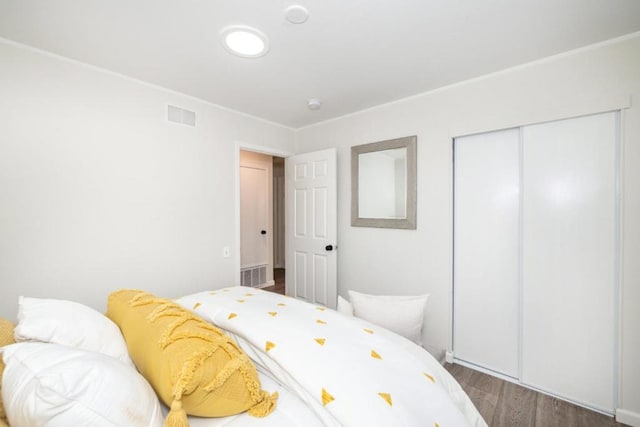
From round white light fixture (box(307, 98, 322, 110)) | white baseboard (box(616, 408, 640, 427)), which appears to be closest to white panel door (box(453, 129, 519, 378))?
white baseboard (box(616, 408, 640, 427))

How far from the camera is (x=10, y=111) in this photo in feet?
5.79

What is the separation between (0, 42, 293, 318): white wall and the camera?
70.6 inches

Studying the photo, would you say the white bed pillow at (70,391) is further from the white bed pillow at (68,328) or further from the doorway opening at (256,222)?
the doorway opening at (256,222)

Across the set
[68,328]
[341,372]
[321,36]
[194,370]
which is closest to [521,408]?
[341,372]

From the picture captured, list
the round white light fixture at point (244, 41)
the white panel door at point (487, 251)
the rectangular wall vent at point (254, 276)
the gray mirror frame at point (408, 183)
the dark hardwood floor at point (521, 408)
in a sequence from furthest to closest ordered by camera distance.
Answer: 1. the rectangular wall vent at point (254, 276)
2. the gray mirror frame at point (408, 183)
3. the white panel door at point (487, 251)
4. the dark hardwood floor at point (521, 408)
5. the round white light fixture at point (244, 41)

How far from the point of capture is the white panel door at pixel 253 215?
15.0ft

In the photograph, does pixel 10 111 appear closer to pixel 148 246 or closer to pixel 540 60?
pixel 148 246

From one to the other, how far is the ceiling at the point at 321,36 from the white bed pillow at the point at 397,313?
1.69 metres

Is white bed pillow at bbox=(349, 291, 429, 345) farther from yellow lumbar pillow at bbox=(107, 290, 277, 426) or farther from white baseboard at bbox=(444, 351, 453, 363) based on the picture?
white baseboard at bbox=(444, 351, 453, 363)

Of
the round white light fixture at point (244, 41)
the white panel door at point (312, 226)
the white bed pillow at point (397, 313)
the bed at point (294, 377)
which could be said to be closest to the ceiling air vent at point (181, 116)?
the round white light fixture at point (244, 41)

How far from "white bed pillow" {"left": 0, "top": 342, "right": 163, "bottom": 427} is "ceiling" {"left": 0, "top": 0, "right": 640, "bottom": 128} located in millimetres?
1664

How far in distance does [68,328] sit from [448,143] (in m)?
2.75

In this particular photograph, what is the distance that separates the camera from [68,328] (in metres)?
1.02

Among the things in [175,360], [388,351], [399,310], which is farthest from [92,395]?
[399,310]
